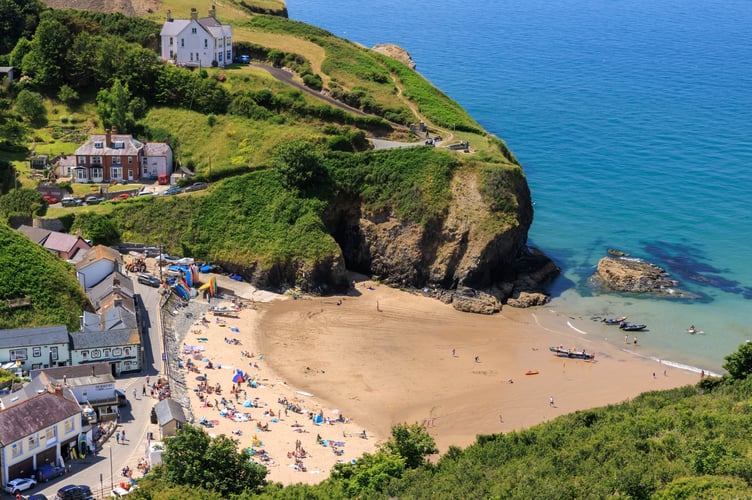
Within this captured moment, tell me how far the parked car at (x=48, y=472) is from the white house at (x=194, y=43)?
59054 mm

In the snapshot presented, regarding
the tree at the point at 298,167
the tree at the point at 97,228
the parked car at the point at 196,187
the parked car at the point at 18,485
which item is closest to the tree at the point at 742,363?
the parked car at the point at 18,485

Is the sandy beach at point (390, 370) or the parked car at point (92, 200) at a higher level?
the parked car at point (92, 200)

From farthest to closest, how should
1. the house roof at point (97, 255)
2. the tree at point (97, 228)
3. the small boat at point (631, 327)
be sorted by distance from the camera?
the tree at point (97, 228) → the small boat at point (631, 327) → the house roof at point (97, 255)

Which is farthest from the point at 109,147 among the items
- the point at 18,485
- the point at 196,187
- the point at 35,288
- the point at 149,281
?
the point at 18,485

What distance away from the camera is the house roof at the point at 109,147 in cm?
8331

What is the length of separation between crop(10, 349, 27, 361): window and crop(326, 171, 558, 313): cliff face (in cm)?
3090

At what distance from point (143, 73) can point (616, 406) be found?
6136 cm

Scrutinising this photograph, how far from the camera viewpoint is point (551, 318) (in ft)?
242

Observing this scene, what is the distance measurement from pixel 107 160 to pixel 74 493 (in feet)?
144

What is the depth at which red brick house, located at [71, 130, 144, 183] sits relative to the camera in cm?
8325

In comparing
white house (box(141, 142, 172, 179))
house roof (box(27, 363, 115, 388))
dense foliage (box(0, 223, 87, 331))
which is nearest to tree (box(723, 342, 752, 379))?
house roof (box(27, 363, 115, 388))

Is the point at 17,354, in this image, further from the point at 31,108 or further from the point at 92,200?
the point at 31,108

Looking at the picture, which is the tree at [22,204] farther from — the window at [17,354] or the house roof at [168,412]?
the house roof at [168,412]

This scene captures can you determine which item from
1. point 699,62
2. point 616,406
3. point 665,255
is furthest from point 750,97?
point 616,406
